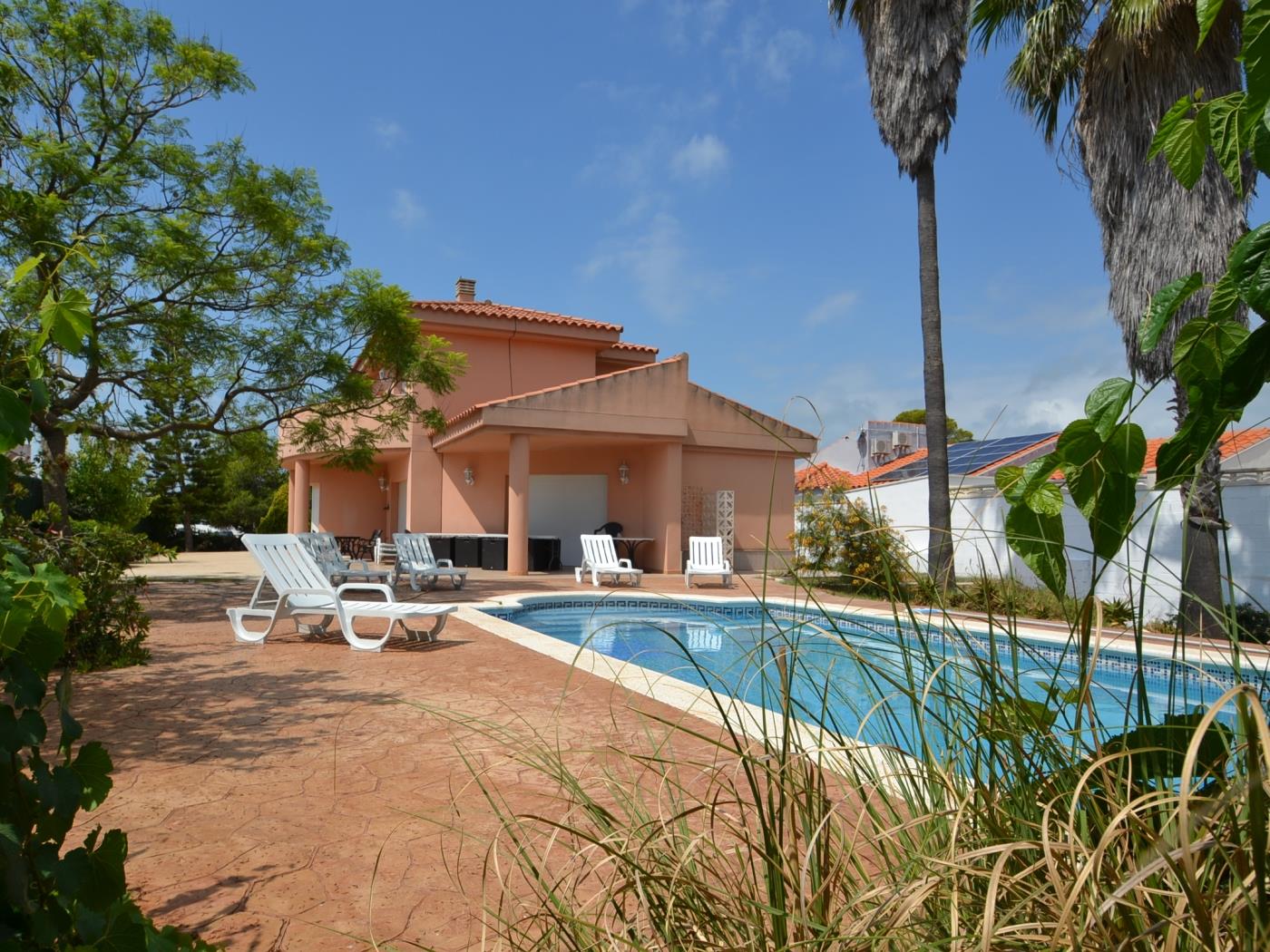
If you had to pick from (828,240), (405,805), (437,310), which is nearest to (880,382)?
(405,805)

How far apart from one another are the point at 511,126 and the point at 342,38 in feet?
12.3

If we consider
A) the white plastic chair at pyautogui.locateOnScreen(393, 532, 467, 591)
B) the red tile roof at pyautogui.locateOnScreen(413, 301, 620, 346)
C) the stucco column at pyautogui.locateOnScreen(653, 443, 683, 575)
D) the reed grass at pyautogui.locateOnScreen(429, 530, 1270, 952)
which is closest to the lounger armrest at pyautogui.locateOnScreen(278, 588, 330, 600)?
the white plastic chair at pyautogui.locateOnScreen(393, 532, 467, 591)

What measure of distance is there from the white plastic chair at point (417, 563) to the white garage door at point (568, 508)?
21.9 ft

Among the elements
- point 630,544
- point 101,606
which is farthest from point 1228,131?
point 630,544

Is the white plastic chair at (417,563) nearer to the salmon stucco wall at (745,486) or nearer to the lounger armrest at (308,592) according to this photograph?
the lounger armrest at (308,592)

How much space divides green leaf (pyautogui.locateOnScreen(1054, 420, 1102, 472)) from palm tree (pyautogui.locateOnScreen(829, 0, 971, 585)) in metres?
12.7

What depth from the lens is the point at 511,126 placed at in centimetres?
1383

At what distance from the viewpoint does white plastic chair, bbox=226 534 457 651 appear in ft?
26.0

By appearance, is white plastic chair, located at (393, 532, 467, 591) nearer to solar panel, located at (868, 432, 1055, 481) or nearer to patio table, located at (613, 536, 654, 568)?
patio table, located at (613, 536, 654, 568)

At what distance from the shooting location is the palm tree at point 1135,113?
32.1ft

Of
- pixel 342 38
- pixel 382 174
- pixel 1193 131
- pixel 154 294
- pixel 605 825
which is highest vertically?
pixel 342 38

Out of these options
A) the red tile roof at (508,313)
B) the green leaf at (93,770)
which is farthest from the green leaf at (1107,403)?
the red tile roof at (508,313)

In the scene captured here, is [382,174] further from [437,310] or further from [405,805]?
[405,805]

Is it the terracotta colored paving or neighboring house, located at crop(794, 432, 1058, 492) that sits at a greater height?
neighboring house, located at crop(794, 432, 1058, 492)
